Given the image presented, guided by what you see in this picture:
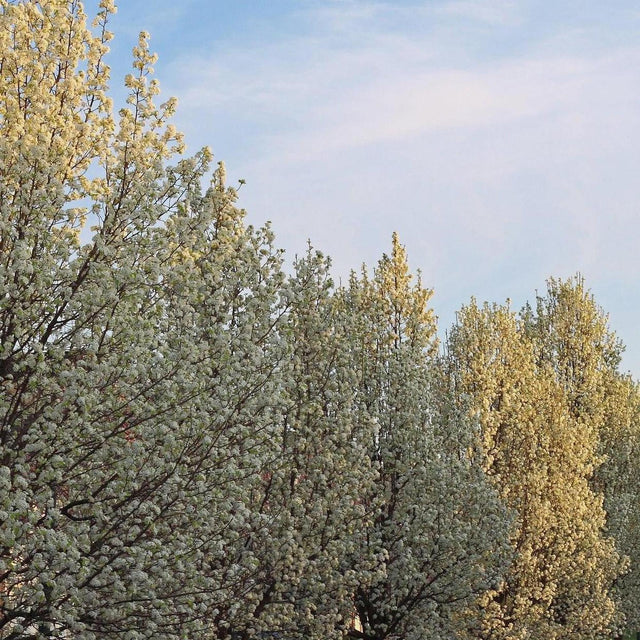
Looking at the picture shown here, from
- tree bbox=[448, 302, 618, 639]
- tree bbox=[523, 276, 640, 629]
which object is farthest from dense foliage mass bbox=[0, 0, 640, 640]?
tree bbox=[523, 276, 640, 629]

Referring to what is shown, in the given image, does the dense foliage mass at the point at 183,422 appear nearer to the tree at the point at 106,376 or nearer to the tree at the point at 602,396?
the tree at the point at 106,376

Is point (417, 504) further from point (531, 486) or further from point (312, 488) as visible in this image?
point (531, 486)

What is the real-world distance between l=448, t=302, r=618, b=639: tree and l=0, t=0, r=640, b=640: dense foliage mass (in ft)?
5.40

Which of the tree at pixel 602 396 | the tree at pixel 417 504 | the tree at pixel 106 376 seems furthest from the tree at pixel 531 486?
the tree at pixel 106 376

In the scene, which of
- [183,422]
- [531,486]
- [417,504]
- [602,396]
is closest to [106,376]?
[183,422]

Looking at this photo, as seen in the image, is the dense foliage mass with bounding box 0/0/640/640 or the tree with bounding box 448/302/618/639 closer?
the dense foliage mass with bounding box 0/0/640/640

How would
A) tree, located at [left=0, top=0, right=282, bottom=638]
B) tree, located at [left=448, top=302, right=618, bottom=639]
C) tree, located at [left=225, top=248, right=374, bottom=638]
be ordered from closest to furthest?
tree, located at [left=0, top=0, right=282, bottom=638]
tree, located at [left=225, top=248, right=374, bottom=638]
tree, located at [left=448, top=302, right=618, bottom=639]

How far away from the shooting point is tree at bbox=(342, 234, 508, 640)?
20.4 meters

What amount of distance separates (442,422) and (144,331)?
42.8ft

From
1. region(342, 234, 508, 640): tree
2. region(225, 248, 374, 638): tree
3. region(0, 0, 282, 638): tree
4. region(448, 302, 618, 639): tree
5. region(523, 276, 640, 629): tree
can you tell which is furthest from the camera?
region(523, 276, 640, 629): tree

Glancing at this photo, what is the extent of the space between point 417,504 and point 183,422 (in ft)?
30.7

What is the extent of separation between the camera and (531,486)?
25.5 meters

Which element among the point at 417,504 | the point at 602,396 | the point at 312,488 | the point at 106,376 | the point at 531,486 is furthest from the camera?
the point at 602,396

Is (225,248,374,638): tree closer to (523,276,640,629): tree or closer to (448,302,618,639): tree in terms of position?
(448,302,618,639): tree
